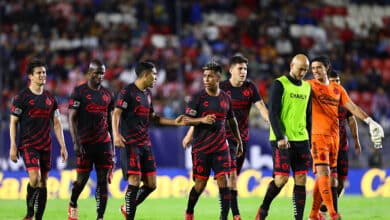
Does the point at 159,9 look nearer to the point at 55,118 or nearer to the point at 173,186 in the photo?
the point at 173,186

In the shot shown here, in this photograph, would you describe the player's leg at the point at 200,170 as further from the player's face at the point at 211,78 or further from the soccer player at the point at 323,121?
the soccer player at the point at 323,121

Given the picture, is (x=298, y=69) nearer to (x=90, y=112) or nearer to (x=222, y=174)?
(x=222, y=174)

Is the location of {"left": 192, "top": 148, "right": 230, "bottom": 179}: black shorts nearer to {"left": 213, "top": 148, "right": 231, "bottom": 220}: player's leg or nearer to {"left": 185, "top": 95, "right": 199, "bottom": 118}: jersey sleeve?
{"left": 213, "top": 148, "right": 231, "bottom": 220}: player's leg

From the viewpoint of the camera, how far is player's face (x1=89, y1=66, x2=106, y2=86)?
1336cm

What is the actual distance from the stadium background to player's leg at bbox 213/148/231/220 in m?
9.30

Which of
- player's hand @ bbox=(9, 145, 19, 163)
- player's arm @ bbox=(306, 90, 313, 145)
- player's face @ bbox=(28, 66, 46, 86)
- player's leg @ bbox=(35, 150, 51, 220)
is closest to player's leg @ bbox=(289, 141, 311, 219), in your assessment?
player's arm @ bbox=(306, 90, 313, 145)

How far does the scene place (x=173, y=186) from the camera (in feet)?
72.8

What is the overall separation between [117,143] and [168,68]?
1367 centimetres

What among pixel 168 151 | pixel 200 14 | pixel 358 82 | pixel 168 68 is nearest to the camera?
pixel 168 151

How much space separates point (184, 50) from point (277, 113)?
1595cm

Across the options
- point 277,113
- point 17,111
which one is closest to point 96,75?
point 17,111

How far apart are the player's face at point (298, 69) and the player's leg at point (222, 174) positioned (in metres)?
1.44

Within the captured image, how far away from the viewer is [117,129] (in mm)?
12422

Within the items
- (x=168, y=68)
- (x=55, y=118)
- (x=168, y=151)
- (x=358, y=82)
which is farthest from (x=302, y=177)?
(x=358, y=82)
